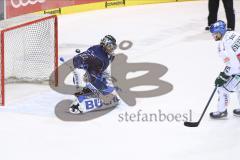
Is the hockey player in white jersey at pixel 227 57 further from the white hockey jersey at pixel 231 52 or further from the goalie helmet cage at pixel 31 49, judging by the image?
the goalie helmet cage at pixel 31 49

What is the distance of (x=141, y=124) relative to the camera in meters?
5.60

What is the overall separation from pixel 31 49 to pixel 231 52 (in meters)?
2.36

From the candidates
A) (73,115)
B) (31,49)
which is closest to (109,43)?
(73,115)

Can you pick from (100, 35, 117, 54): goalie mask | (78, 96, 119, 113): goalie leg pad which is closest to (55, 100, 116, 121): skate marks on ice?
(78, 96, 119, 113): goalie leg pad

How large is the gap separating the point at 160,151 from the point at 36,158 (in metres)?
0.95

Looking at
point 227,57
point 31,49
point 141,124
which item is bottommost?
point 141,124

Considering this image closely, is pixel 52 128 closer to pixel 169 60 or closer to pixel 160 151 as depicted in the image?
pixel 160 151

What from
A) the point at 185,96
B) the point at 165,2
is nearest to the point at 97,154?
the point at 185,96

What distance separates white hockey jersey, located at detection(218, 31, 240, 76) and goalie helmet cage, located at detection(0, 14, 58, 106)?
210 cm

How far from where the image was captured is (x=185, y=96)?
21.2ft

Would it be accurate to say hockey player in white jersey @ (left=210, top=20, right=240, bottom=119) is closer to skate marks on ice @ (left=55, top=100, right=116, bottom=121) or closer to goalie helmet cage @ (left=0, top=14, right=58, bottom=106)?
skate marks on ice @ (left=55, top=100, right=116, bottom=121)

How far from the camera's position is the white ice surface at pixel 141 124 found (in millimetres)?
4930

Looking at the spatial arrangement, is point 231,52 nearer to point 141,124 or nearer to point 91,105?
point 141,124

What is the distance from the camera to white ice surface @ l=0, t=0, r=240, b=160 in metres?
4.93
